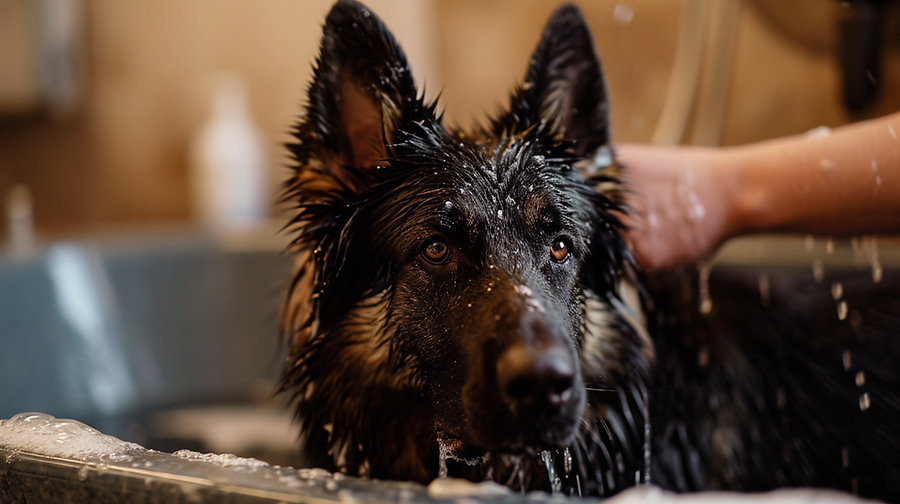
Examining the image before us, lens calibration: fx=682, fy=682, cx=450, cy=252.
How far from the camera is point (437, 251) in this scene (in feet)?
3.42

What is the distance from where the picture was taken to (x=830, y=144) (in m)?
1.26

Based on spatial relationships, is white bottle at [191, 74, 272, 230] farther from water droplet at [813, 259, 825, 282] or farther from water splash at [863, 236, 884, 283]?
water splash at [863, 236, 884, 283]

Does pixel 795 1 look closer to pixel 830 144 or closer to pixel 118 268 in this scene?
pixel 830 144

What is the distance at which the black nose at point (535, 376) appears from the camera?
783 mm

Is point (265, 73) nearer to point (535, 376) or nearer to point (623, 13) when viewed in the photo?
point (623, 13)

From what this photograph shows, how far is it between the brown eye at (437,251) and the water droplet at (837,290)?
958 mm

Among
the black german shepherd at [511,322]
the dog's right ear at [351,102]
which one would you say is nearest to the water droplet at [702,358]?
the black german shepherd at [511,322]

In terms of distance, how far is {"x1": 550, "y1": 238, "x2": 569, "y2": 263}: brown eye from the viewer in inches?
41.8

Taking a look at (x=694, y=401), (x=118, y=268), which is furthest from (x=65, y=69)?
(x=694, y=401)

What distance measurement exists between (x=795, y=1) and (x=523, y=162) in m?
Answer: 1.39

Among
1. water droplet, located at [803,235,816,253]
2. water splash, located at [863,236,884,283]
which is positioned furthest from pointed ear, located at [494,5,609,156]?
water droplet, located at [803,235,816,253]

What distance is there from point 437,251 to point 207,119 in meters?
3.05

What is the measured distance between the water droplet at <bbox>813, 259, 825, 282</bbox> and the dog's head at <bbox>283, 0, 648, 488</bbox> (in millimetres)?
674

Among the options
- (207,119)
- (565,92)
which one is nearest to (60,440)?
(565,92)
